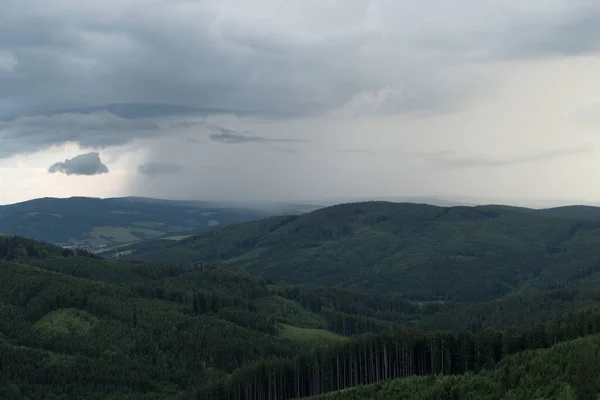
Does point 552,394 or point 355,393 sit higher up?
point 552,394

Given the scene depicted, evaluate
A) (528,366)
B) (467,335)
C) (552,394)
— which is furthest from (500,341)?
(552,394)

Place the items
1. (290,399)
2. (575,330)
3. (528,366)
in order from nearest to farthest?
(528,366) → (575,330) → (290,399)

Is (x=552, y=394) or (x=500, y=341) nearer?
(x=552, y=394)

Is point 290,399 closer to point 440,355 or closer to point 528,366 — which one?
point 440,355

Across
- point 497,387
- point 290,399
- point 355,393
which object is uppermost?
point 497,387

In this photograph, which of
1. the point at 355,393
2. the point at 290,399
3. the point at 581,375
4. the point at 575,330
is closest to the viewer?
the point at 581,375

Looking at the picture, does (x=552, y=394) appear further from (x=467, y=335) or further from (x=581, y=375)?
(x=467, y=335)
